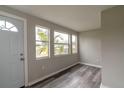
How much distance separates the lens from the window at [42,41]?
2.96 m

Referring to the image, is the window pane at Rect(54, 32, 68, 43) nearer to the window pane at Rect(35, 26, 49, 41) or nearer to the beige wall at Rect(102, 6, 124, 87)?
the window pane at Rect(35, 26, 49, 41)

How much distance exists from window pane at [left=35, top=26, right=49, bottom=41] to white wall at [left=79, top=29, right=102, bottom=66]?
300 cm

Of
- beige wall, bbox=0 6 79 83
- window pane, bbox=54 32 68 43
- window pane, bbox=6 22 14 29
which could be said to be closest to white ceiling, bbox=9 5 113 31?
beige wall, bbox=0 6 79 83

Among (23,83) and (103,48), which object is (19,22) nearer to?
(23,83)

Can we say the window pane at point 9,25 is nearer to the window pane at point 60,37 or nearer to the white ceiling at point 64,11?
the white ceiling at point 64,11

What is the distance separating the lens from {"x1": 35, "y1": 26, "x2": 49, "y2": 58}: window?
2.96m

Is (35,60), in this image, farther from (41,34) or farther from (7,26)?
(7,26)

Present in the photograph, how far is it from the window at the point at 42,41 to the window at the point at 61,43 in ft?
1.77

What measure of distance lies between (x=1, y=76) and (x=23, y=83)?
67cm

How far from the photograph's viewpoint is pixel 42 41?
3111 mm

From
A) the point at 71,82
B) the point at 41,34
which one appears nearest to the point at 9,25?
the point at 41,34

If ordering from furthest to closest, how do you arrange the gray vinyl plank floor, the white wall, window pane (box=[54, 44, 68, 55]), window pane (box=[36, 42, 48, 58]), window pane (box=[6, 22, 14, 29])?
1. the white wall
2. window pane (box=[54, 44, 68, 55])
3. window pane (box=[36, 42, 48, 58])
4. the gray vinyl plank floor
5. window pane (box=[6, 22, 14, 29])

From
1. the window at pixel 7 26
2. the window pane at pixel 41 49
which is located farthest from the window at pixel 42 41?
the window at pixel 7 26

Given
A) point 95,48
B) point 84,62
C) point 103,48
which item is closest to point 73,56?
point 84,62
